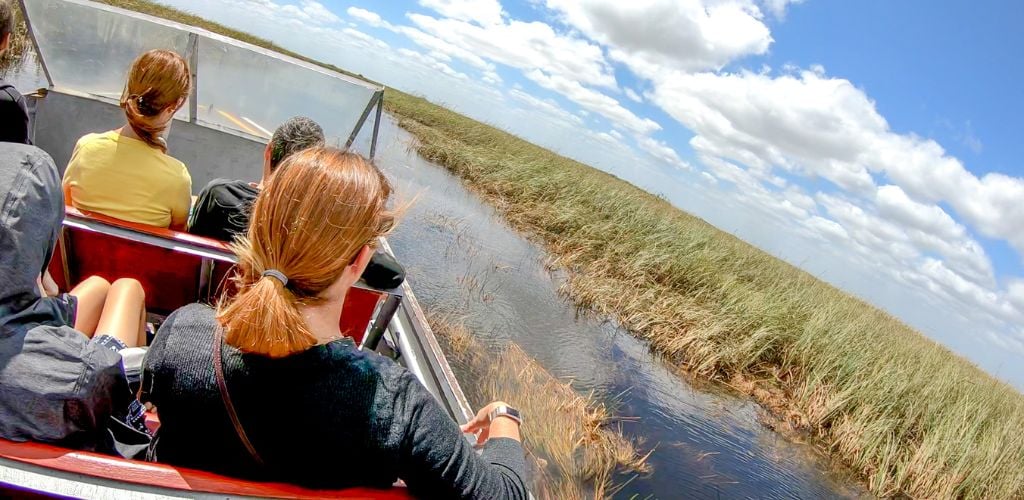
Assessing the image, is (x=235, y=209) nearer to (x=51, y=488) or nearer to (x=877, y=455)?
(x=51, y=488)

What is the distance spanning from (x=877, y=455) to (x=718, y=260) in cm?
595

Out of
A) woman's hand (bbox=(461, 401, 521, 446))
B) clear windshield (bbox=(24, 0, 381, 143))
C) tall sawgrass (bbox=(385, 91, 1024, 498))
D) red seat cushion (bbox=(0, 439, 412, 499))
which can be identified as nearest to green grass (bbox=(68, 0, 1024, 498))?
tall sawgrass (bbox=(385, 91, 1024, 498))

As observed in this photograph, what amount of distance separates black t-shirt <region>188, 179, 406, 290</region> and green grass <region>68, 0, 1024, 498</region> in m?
6.81

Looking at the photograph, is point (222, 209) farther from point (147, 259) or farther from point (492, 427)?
point (492, 427)

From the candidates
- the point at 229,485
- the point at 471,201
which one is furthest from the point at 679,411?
the point at 471,201

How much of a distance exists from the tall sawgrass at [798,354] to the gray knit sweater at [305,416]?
737 centimetres

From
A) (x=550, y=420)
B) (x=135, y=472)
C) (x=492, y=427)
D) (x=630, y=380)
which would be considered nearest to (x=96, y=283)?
(x=135, y=472)

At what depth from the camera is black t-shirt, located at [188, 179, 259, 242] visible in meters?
2.50

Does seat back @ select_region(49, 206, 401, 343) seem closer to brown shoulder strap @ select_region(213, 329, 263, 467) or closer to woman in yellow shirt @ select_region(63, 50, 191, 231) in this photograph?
woman in yellow shirt @ select_region(63, 50, 191, 231)

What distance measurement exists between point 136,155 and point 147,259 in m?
0.49

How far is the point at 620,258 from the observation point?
1153 cm

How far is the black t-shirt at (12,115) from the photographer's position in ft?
9.24

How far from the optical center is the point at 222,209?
8.28 feet

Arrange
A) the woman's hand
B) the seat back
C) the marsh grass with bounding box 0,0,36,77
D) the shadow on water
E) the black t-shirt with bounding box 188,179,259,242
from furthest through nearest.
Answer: the marsh grass with bounding box 0,0,36,77 < the shadow on water < the black t-shirt with bounding box 188,179,259,242 < the seat back < the woman's hand
